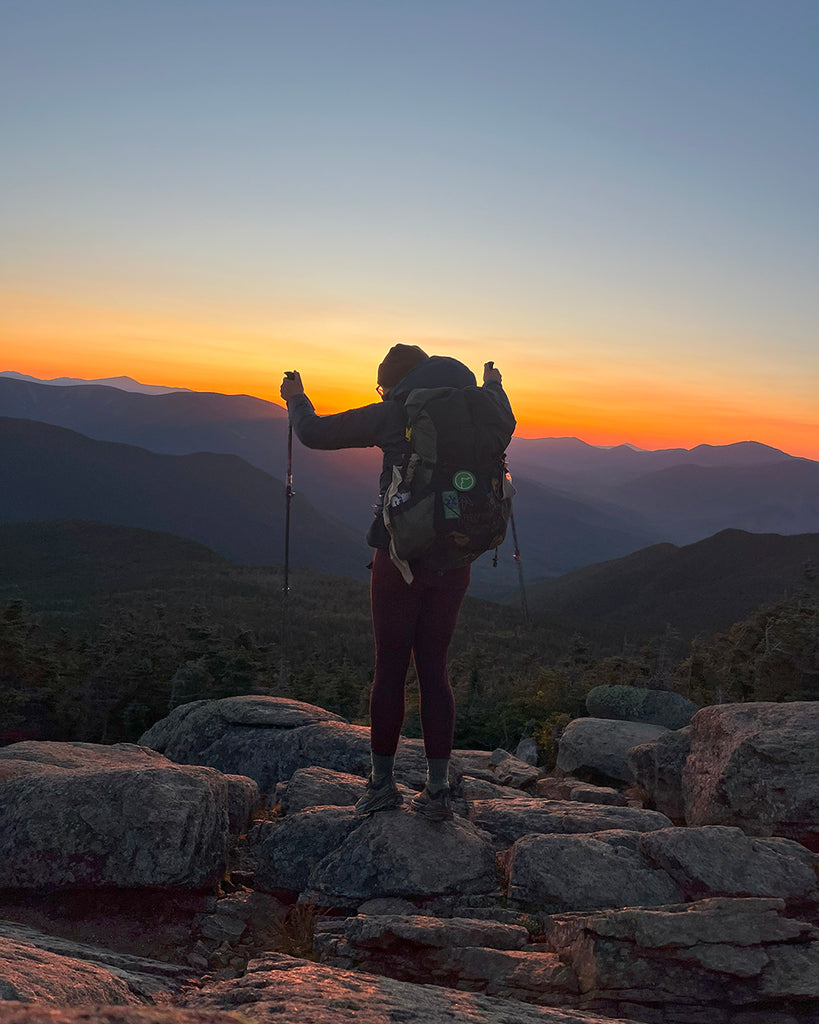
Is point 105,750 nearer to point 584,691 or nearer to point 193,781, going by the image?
point 193,781

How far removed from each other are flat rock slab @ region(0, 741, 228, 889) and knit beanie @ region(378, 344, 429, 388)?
115 inches

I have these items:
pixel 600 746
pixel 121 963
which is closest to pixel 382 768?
pixel 121 963

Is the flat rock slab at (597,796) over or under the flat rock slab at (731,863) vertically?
under

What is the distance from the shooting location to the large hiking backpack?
4367 mm

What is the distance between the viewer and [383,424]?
4602 millimetres

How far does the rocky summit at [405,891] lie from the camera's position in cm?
311

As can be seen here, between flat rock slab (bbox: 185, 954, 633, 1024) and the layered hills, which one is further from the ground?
flat rock slab (bbox: 185, 954, 633, 1024)

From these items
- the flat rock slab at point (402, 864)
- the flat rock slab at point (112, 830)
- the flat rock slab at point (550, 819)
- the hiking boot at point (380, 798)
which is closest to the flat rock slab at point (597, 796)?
the flat rock slab at point (550, 819)

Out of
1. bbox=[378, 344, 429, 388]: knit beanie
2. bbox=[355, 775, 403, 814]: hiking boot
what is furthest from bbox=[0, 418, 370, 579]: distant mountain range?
bbox=[378, 344, 429, 388]: knit beanie

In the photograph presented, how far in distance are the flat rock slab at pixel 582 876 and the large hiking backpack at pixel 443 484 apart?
1.94 m

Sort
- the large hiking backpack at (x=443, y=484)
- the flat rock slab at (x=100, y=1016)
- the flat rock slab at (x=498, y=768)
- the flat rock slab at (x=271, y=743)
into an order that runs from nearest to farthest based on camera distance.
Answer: the flat rock slab at (x=100, y=1016), the large hiking backpack at (x=443, y=484), the flat rock slab at (x=271, y=743), the flat rock slab at (x=498, y=768)

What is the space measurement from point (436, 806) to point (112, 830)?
202 centimetres

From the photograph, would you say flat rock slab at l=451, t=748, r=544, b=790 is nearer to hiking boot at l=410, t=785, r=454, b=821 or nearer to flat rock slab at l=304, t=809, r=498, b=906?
hiking boot at l=410, t=785, r=454, b=821

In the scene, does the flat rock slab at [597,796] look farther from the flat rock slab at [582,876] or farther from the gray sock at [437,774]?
the gray sock at [437,774]
